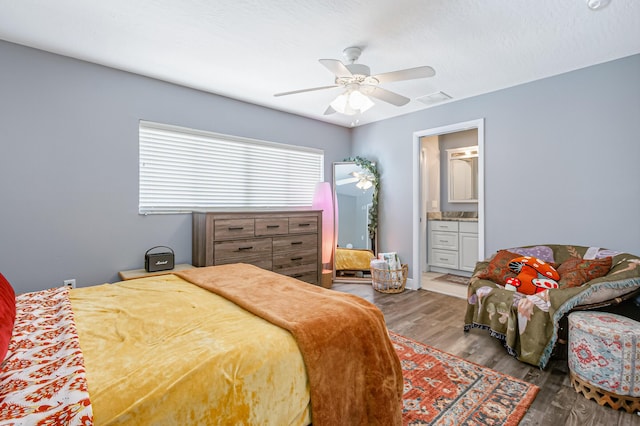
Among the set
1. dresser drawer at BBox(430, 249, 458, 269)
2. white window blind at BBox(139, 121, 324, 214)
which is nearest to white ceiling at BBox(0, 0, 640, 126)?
white window blind at BBox(139, 121, 324, 214)

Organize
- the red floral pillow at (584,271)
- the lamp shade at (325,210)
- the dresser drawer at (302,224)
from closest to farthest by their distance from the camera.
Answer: the red floral pillow at (584,271), the dresser drawer at (302,224), the lamp shade at (325,210)

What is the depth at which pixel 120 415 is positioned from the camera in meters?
0.85

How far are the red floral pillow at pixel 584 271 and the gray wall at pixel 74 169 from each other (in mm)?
3767

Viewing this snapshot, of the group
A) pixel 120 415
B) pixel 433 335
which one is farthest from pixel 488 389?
pixel 120 415

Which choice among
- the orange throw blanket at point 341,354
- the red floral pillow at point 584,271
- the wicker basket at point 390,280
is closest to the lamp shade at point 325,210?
the wicker basket at point 390,280

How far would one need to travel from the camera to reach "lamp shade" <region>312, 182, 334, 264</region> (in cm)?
477

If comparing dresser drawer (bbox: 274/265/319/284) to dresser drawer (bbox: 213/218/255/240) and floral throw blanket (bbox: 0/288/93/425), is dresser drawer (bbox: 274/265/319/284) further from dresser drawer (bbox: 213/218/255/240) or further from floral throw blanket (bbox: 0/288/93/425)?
floral throw blanket (bbox: 0/288/93/425)

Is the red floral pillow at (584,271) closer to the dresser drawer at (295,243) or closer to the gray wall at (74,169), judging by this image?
the dresser drawer at (295,243)

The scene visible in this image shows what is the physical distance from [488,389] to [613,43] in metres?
2.99

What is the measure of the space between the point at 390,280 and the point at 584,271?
2161mm

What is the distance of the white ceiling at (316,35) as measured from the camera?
2.13 metres

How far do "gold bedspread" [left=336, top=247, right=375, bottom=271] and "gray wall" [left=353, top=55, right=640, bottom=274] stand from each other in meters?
1.81

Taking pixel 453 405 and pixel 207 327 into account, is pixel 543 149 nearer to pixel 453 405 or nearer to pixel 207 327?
pixel 453 405

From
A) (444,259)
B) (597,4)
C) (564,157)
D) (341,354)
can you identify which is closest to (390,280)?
(444,259)
